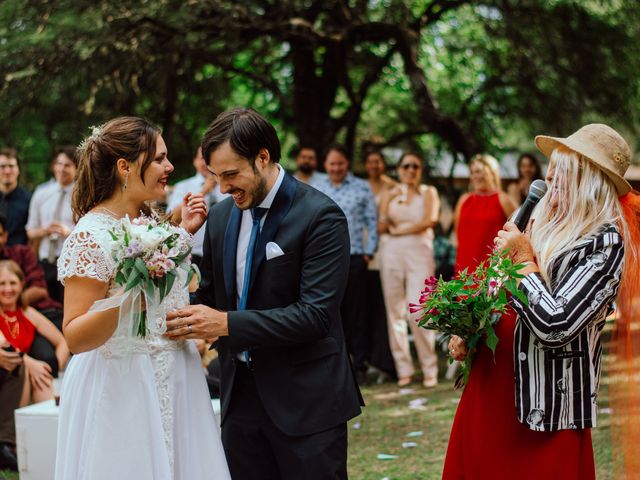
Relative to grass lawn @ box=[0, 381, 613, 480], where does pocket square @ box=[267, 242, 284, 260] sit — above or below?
above

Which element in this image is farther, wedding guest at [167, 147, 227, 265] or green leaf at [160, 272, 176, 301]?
wedding guest at [167, 147, 227, 265]

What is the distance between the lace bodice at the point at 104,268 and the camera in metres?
3.14

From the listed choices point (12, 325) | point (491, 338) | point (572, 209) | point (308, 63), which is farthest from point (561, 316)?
point (308, 63)

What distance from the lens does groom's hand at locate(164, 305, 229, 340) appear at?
315cm

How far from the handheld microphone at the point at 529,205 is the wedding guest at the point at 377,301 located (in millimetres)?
5811

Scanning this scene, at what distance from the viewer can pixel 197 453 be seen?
3346 millimetres

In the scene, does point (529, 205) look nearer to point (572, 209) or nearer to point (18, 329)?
point (572, 209)

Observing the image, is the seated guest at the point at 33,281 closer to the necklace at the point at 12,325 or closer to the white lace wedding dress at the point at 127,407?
the necklace at the point at 12,325

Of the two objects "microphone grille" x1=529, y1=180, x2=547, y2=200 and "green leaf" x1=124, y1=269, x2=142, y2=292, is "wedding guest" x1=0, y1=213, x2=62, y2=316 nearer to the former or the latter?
"green leaf" x1=124, y1=269, x2=142, y2=292

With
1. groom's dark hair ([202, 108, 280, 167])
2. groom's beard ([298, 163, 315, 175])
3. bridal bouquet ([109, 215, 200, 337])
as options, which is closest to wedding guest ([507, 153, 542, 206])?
groom's beard ([298, 163, 315, 175])

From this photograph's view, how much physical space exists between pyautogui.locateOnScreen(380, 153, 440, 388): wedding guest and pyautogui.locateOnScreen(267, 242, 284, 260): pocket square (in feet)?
19.2

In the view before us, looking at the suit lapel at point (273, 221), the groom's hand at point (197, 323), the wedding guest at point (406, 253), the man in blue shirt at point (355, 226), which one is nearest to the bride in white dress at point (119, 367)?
the groom's hand at point (197, 323)

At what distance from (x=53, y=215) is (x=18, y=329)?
177cm

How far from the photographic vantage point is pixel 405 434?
6.92 m
